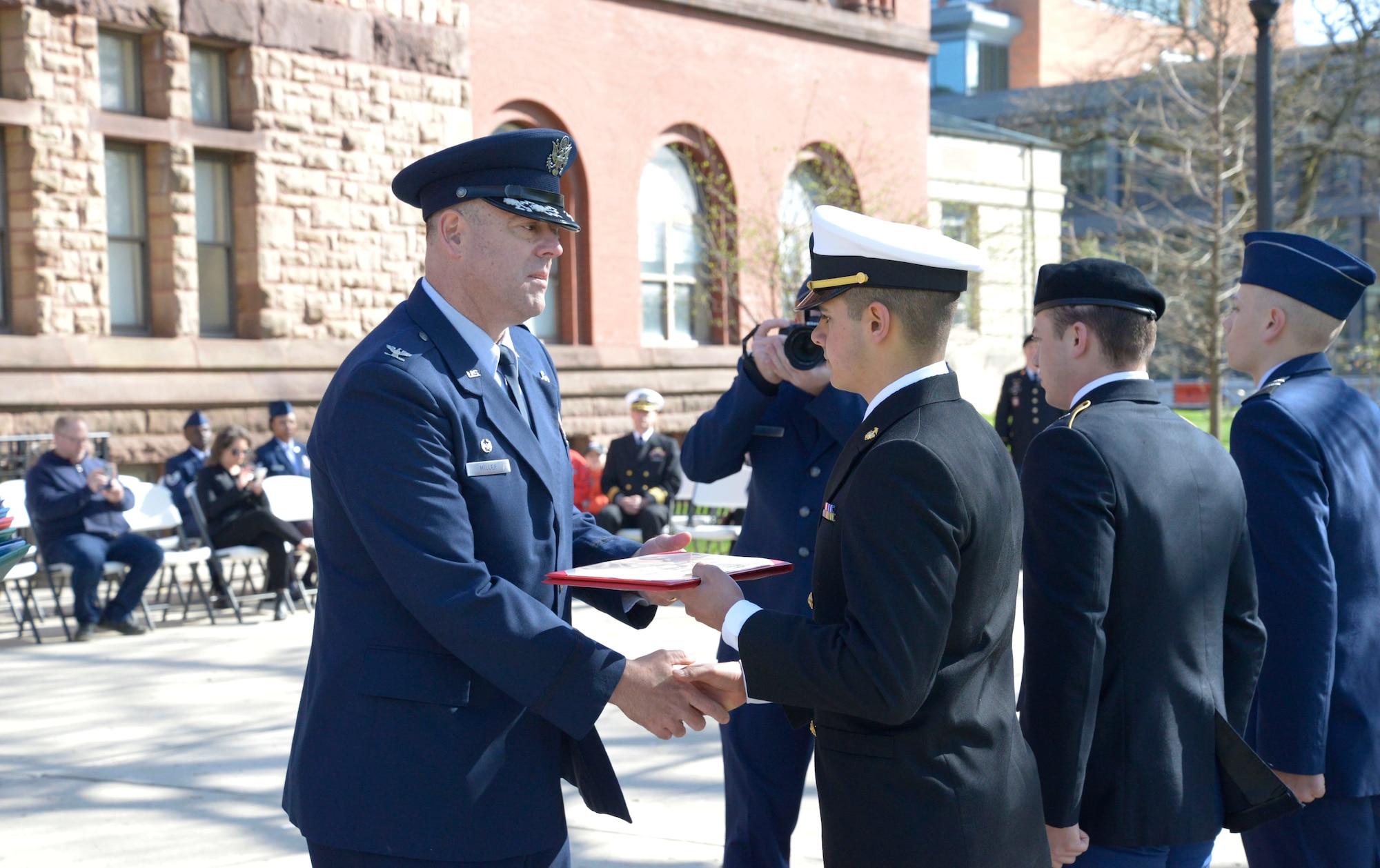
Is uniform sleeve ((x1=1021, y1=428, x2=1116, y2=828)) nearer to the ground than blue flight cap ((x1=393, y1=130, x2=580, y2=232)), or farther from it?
nearer to the ground

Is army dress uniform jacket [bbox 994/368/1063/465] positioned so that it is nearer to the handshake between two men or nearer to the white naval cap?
the white naval cap

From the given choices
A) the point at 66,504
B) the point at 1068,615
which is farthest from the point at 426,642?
the point at 66,504

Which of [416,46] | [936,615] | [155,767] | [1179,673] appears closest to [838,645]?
[936,615]

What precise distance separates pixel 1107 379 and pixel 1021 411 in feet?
31.9

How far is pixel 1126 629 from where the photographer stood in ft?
10.00

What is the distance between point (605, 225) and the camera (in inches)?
749

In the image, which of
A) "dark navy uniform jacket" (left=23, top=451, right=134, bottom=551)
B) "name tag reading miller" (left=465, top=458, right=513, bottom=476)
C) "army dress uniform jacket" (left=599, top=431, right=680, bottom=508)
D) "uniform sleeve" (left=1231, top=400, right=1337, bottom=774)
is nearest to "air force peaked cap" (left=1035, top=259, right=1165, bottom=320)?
"uniform sleeve" (left=1231, top=400, right=1337, bottom=774)

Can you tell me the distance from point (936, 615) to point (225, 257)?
1411cm

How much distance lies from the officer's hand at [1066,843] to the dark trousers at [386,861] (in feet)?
3.50

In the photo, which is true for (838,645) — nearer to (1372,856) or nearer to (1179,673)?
(1179,673)

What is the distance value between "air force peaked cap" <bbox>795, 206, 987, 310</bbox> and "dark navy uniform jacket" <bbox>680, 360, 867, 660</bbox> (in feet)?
5.84

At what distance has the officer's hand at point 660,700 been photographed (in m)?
2.84

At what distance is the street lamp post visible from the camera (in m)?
11.7

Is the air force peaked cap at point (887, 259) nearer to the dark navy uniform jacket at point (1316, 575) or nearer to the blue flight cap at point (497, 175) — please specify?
the blue flight cap at point (497, 175)
